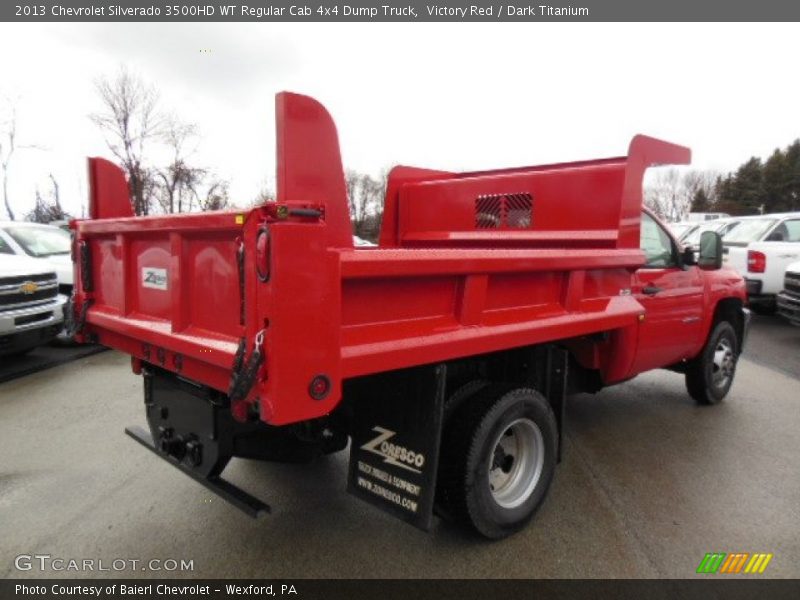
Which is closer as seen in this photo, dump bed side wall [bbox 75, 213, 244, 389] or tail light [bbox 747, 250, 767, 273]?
dump bed side wall [bbox 75, 213, 244, 389]

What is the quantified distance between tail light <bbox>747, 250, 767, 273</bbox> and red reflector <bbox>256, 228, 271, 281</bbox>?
1057cm

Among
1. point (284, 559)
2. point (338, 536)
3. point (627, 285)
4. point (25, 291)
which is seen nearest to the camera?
point (284, 559)

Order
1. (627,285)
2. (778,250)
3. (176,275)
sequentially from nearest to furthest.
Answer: (176,275), (627,285), (778,250)

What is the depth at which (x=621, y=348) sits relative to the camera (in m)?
4.04

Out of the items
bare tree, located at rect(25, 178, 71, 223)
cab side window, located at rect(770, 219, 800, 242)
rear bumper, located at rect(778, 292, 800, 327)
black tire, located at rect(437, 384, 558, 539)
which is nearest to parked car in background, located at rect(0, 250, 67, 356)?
black tire, located at rect(437, 384, 558, 539)

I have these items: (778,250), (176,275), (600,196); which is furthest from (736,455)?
(778,250)

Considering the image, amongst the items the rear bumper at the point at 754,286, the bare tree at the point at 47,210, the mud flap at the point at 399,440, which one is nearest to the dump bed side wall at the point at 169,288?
the mud flap at the point at 399,440

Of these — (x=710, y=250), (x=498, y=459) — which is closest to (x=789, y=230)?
(x=710, y=250)

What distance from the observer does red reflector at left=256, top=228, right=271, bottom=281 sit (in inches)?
75.2

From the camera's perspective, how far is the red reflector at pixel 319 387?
202 centimetres

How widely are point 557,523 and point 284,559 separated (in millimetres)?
1596

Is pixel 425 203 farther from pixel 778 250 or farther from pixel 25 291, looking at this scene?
pixel 778 250

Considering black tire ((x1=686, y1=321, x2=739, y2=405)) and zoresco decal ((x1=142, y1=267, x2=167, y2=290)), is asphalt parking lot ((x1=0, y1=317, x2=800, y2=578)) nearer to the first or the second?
black tire ((x1=686, y1=321, x2=739, y2=405))

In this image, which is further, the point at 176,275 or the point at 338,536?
the point at 338,536
